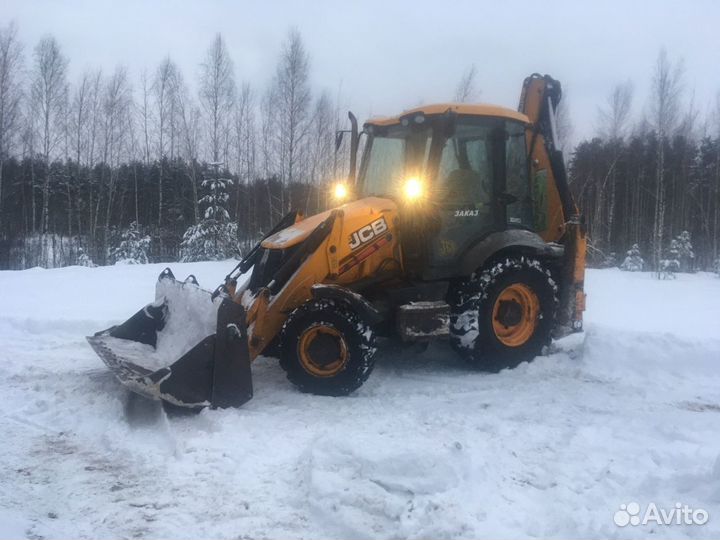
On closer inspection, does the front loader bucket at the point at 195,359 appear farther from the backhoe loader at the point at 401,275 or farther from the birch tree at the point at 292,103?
the birch tree at the point at 292,103

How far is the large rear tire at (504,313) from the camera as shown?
248 inches

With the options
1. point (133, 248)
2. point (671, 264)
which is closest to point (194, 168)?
point (133, 248)

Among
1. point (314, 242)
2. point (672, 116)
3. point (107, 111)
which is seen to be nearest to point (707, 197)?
point (672, 116)

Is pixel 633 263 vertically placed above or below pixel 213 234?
below

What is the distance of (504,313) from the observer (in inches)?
261

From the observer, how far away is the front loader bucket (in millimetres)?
4672

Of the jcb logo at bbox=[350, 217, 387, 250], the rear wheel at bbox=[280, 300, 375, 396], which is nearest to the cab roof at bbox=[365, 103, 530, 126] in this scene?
the jcb logo at bbox=[350, 217, 387, 250]

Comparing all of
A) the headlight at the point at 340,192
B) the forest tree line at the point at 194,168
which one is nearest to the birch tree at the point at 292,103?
the forest tree line at the point at 194,168

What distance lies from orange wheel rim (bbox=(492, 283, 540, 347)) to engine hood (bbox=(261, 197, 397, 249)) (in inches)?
65.9

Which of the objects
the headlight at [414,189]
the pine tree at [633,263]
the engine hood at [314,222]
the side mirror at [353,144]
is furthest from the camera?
the pine tree at [633,263]

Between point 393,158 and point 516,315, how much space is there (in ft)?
7.51

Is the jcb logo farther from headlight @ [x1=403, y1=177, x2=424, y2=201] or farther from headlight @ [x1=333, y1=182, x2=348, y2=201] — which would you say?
headlight @ [x1=333, y1=182, x2=348, y2=201]

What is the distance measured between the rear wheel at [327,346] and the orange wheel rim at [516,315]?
73.0 inches

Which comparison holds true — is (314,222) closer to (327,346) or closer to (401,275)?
(401,275)
